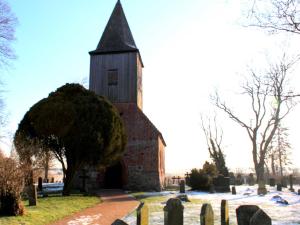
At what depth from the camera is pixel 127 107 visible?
1081 inches

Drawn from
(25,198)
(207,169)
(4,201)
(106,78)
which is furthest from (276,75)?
(4,201)

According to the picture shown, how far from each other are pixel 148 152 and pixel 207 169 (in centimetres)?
534

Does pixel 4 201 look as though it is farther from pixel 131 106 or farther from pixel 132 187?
pixel 131 106

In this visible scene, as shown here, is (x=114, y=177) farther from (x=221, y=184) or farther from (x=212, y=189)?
(x=221, y=184)

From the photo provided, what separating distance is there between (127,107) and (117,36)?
22.5ft

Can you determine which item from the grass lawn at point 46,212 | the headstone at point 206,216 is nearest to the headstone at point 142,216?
the headstone at point 206,216

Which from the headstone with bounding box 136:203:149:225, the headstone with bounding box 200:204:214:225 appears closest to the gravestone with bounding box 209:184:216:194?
the headstone with bounding box 136:203:149:225

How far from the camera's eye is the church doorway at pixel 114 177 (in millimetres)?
27016

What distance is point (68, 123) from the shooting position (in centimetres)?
1892

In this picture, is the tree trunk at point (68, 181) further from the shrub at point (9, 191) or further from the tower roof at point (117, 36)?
the tower roof at point (117, 36)

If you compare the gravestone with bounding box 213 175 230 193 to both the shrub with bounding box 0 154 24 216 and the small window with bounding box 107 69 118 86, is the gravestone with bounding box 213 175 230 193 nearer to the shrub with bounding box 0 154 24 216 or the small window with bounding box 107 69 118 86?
the small window with bounding box 107 69 118 86

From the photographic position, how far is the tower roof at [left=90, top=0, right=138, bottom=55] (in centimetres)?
2871

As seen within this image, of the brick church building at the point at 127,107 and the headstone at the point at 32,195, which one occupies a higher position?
the brick church building at the point at 127,107

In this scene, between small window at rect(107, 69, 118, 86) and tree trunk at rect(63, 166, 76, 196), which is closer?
tree trunk at rect(63, 166, 76, 196)
